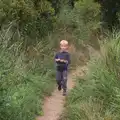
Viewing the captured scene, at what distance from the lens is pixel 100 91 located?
8.49 meters

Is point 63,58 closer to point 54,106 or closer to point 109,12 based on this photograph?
point 54,106

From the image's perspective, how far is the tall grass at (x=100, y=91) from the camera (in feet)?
24.9

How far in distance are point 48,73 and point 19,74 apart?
131 inches

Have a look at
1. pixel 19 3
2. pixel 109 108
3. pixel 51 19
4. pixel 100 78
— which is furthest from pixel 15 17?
pixel 109 108

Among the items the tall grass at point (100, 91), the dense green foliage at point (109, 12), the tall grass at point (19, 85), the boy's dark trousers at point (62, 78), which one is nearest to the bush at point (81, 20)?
the dense green foliage at point (109, 12)

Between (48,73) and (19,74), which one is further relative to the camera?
(48,73)

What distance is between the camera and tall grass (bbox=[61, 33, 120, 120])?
7.60m

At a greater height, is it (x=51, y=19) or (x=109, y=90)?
(x=51, y=19)

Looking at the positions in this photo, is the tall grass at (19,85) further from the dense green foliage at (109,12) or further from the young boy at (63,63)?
the dense green foliage at (109,12)

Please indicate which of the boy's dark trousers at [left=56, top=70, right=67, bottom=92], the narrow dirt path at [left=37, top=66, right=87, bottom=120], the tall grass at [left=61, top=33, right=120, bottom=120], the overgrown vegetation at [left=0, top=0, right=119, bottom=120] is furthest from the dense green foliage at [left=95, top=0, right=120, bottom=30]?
the tall grass at [left=61, top=33, right=120, bottom=120]

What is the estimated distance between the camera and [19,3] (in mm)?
11336

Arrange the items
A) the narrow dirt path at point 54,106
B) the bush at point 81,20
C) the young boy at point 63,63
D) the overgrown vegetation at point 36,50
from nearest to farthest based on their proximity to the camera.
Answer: the overgrown vegetation at point 36,50, the narrow dirt path at point 54,106, the young boy at point 63,63, the bush at point 81,20

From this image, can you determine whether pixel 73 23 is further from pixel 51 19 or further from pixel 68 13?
pixel 51 19

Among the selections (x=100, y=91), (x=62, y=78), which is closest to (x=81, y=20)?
(x=62, y=78)
